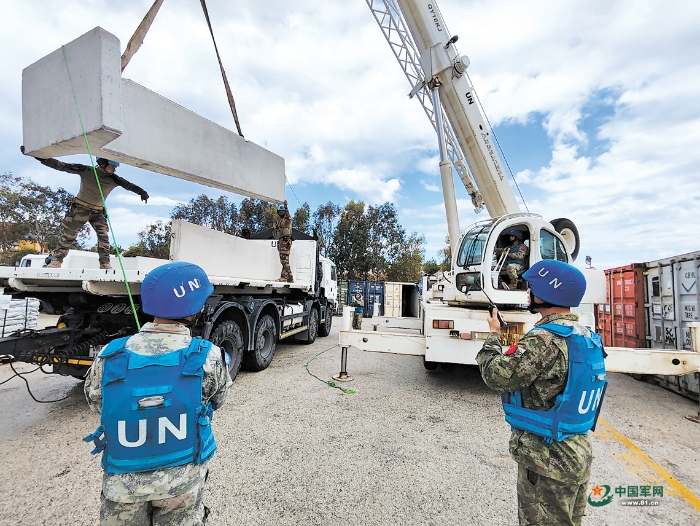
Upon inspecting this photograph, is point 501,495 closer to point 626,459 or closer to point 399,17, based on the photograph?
point 626,459

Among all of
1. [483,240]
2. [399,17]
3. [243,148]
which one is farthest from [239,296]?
[399,17]

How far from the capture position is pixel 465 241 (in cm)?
601

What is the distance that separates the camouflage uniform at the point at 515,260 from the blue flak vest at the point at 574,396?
144 inches

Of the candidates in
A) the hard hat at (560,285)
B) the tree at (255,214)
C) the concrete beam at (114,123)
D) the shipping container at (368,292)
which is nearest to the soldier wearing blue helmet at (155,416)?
the hard hat at (560,285)

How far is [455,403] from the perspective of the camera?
194 inches

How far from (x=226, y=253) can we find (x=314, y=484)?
164 inches


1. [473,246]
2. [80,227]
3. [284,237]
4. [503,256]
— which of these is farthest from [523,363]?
[284,237]

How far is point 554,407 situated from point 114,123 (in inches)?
143

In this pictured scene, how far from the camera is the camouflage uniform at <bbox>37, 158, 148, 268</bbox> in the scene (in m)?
4.00

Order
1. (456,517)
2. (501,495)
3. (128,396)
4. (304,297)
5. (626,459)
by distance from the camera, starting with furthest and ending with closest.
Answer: (304,297) < (626,459) < (501,495) < (456,517) < (128,396)

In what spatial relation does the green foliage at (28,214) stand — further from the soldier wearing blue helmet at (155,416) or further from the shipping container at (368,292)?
the soldier wearing blue helmet at (155,416)

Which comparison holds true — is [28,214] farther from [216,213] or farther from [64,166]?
[64,166]

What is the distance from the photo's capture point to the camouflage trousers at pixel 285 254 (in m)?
7.27

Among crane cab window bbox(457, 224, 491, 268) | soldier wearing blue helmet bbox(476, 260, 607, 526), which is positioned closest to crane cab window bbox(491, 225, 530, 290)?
crane cab window bbox(457, 224, 491, 268)
